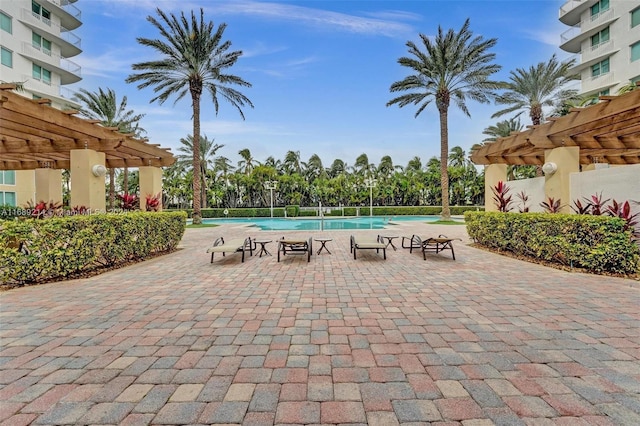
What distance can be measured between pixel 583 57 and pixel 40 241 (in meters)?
34.4

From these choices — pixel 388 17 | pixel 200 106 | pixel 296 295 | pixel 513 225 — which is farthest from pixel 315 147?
pixel 296 295

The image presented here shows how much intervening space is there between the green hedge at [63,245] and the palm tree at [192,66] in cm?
1259

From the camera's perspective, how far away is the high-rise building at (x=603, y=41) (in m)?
20.4

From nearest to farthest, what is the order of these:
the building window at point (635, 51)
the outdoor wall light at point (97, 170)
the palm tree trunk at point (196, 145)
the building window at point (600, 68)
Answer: the outdoor wall light at point (97, 170), the palm tree trunk at point (196, 145), the building window at point (635, 51), the building window at point (600, 68)

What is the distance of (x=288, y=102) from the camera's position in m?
29.4

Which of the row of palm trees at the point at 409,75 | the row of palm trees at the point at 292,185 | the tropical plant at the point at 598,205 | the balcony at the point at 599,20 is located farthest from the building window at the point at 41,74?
the balcony at the point at 599,20

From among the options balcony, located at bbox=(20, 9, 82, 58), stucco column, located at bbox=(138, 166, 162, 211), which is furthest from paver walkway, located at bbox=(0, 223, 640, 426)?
balcony, located at bbox=(20, 9, 82, 58)

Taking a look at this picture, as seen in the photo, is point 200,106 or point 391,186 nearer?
point 200,106

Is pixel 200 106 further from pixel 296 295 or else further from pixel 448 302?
pixel 448 302

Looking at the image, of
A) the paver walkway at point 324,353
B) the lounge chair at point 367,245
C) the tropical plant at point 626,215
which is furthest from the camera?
the lounge chair at point 367,245

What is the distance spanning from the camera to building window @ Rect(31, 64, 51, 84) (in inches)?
896

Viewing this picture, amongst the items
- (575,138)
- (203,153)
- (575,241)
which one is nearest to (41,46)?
(203,153)

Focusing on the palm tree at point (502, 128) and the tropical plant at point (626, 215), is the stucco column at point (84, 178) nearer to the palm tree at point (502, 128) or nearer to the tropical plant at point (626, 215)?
the tropical plant at point (626, 215)

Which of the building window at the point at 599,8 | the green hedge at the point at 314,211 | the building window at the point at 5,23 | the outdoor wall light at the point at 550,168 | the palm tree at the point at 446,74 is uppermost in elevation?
the building window at the point at 599,8
